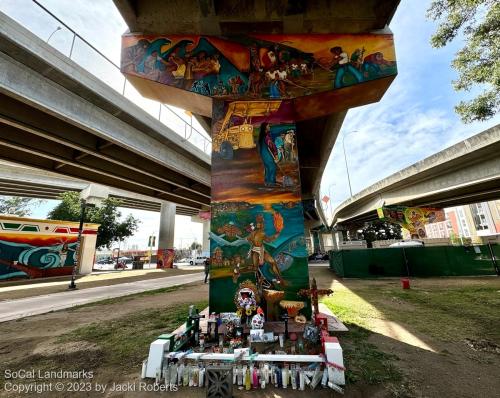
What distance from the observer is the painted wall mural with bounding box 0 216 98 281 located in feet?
70.7

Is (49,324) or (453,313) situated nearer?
(49,324)

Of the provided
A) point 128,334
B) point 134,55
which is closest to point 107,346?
point 128,334

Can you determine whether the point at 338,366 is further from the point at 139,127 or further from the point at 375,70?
the point at 139,127

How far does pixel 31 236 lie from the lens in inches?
913

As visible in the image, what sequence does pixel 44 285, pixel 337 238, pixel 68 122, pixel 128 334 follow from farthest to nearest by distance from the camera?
pixel 337 238
pixel 44 285
pixel 68 122
pixel 128 334

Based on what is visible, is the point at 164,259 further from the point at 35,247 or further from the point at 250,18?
the point at 250,18

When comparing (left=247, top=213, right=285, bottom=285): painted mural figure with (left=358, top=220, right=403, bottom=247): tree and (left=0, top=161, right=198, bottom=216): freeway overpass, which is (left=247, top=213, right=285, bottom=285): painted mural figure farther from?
(left=358, top=220, right=403, bottom=247): tree

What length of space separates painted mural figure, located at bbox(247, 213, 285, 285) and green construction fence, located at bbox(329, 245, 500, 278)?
46.3 ft

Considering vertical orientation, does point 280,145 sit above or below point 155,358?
above

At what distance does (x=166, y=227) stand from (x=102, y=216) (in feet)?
30.5

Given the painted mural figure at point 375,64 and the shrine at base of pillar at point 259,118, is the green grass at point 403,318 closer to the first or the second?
the shrine at base of pillar at point 259,118

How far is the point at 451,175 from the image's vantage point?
1970cm

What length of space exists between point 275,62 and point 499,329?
10.2m

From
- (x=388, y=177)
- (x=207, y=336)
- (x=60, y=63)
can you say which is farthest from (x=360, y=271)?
(x=60, y=63)
